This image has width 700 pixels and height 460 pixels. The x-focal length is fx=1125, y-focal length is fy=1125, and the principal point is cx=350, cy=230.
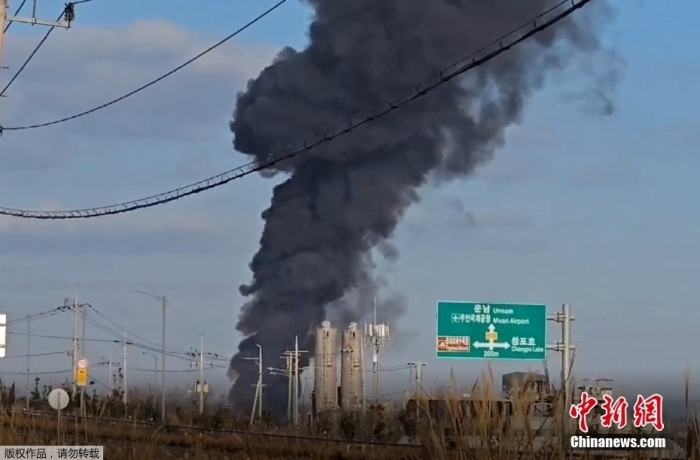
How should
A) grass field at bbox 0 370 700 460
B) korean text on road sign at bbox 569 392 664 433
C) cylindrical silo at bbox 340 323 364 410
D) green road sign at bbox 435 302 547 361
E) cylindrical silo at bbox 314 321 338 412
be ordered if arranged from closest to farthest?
1. grass field at bbox 0 370 700 460
2. korean text on road sign at bbox 569 392 664 433
3. green road sign at bbox 435 302 547 361
4. cylindrical silo at bbox 340 323 364 410
5. cylindrical silo at bbox 314 321 338 412

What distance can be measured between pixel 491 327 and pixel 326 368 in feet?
107

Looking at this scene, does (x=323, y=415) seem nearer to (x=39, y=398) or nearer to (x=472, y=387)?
(x=39, y=398)

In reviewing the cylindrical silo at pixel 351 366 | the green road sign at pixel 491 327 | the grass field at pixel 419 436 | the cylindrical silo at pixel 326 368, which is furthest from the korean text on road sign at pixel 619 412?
the cylindrical silo at pixel 326 368

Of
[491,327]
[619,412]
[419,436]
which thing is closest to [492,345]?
[491,327]

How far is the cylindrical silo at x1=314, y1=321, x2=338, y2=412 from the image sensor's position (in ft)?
196

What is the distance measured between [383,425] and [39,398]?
3055cm

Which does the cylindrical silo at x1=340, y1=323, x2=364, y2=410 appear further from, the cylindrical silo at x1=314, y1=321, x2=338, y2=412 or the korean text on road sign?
the korean text on road sign

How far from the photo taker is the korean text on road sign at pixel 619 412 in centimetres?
790

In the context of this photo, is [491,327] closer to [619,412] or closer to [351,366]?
[619,412]

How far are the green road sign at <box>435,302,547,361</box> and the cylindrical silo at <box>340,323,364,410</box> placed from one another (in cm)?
2983

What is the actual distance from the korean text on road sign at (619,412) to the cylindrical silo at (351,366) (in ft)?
164

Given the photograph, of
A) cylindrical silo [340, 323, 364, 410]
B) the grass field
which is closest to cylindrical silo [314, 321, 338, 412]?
cylindrical silo [340, 323, 364, 410]

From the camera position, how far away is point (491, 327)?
2914cm

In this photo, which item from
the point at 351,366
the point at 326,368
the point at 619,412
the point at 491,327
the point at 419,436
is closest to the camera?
the point at 619,412
